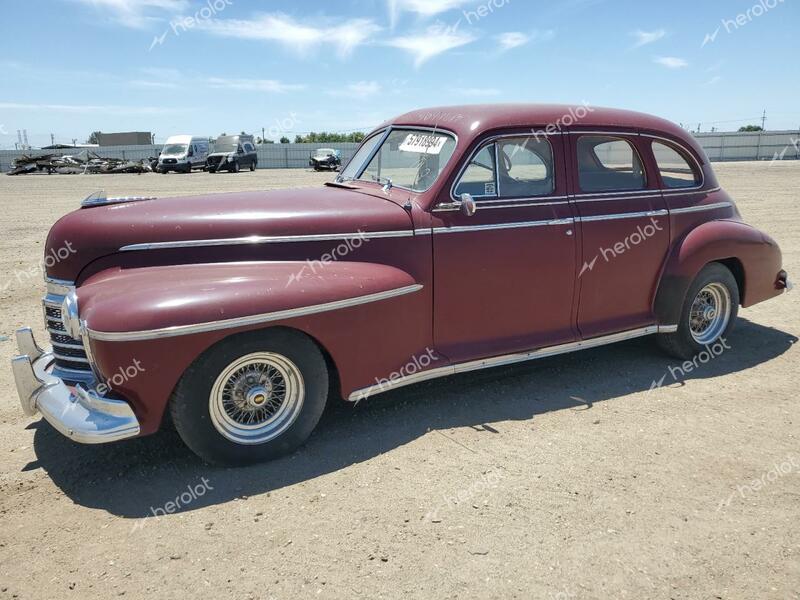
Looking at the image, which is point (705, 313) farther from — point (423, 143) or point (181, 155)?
point (181, 155)

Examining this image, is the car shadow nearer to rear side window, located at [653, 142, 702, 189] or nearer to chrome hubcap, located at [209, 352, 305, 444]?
chrome hubcap, located at [209, 352, 305, 444]

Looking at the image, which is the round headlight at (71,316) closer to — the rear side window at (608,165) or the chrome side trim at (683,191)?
the rear side window at (608,165)

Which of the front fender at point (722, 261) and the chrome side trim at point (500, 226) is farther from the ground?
the chrome side trim at point (500, 226)

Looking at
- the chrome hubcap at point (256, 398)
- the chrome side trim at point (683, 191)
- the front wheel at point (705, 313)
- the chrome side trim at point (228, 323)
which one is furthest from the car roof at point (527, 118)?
the chrome hubcap at point (256, 398)

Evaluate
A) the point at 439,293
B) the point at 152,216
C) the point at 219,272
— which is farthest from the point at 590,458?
the point at 152,216

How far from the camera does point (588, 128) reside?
4.70 m

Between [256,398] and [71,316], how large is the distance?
1065 mm

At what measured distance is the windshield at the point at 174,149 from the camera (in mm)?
31578

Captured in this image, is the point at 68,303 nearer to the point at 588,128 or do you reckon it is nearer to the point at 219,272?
the point at 219,272

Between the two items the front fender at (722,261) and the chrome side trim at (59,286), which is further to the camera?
the front fender at (722,261)

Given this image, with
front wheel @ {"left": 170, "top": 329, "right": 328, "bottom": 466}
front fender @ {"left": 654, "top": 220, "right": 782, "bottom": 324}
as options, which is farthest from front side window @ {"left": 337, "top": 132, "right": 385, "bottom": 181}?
front fender @ {"left": 654, "top": 220, "right": 782, "bottom": 324}

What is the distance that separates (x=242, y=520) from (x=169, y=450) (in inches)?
35.5

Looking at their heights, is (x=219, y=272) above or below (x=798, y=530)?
above

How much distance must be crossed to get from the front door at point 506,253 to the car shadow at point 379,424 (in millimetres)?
421
